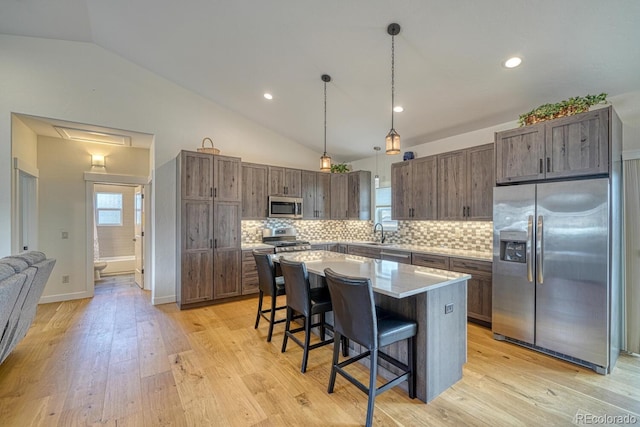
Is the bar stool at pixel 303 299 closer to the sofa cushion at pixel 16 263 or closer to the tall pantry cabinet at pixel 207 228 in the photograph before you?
the tall pantry cabinet at pixel 207 228

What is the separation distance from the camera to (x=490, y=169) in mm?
3744

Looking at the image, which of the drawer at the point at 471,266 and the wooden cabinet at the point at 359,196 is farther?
the wooden cabinet at the point at 359,196

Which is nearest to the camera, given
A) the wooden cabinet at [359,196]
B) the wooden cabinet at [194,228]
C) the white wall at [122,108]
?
the white wall at [122,108]

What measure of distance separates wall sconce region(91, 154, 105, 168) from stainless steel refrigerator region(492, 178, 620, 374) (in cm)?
638

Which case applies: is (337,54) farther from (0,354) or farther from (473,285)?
(0,354)

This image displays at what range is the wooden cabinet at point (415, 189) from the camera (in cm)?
443

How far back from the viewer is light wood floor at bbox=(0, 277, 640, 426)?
199cm

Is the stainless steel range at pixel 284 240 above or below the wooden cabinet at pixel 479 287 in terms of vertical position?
above

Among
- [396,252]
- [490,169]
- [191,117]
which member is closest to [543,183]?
[490,169]

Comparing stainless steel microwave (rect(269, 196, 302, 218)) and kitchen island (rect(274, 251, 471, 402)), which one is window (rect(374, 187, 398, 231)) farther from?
kitchen island (rect(274, 251, 471, 402))

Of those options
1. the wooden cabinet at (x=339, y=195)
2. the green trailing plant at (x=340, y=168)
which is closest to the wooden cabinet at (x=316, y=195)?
the wooden cabinet at (x=339, y=195)

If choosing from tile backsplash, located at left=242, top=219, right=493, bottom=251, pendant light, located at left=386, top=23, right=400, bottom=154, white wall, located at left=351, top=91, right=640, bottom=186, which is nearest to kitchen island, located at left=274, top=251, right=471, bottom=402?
Answer: pendant light, located at left=386, top=23, right=400, bottom=154

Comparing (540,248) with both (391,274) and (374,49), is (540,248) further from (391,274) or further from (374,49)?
(374,49)

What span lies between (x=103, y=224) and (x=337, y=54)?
7.34m
